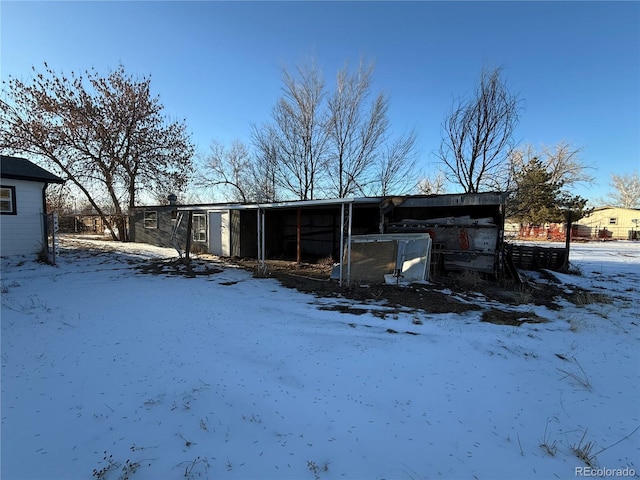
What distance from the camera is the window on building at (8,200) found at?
9639 mm

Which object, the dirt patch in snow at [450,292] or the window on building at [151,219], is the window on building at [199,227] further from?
the dirt patch in snow at [450,292]

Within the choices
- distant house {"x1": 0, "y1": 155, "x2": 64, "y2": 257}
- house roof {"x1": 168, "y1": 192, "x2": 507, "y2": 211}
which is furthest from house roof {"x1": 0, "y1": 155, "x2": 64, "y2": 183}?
house roof {"x1": 168, "y1": 192, "x2": 507, "y2": 211}

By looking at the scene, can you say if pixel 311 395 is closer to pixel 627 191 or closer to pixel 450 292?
pixel 450 292

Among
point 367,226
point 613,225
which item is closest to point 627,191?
point 613,225

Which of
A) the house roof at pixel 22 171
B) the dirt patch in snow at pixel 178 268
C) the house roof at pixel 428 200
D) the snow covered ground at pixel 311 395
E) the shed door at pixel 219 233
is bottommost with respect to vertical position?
the snow covered ground at pixel 311 395

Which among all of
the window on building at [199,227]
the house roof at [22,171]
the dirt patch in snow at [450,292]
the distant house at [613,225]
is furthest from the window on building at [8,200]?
the distant house at [613,225]

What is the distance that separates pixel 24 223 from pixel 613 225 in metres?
49.6

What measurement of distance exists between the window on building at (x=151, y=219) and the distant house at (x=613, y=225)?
38.2 m

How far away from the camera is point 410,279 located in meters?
7.48

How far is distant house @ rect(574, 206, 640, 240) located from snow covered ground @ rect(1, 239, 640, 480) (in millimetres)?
35502

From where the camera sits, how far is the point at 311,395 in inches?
105

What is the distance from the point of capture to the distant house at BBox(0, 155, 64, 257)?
9.63 metres

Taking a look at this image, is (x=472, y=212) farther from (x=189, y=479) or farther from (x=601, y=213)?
(x=601, y=213)

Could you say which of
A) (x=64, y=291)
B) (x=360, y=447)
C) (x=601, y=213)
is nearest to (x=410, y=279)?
(x=360, y=447)
